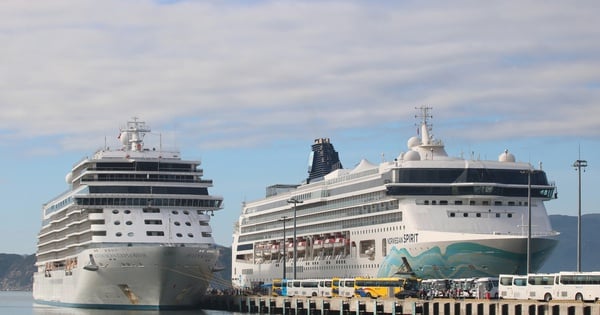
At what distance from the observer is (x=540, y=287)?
64562mm

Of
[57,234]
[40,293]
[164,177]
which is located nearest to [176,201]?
[164,177]

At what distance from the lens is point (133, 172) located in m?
91.0

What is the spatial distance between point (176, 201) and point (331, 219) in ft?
66.7

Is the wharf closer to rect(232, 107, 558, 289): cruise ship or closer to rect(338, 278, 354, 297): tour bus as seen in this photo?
rect(338, 278, 354, 297): tour bus

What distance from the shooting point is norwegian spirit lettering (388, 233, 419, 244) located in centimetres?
8838

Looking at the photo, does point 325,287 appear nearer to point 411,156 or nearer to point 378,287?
point 378,287

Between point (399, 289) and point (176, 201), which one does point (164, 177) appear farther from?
point (399, 289)

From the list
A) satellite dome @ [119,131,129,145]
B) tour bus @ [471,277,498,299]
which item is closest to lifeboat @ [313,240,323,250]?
satellite dome @ [119,131,129,145]

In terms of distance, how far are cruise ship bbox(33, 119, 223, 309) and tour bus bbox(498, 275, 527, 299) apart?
82.8ft

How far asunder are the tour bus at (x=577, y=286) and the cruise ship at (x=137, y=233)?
30372 millimetres

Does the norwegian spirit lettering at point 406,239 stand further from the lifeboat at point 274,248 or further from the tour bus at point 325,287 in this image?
the lifeboat at point 274,248

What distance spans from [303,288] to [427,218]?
10839 mm

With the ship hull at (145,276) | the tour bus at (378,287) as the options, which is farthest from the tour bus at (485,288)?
the ship hull at (145,276)

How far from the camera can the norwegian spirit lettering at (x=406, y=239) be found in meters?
88.4
